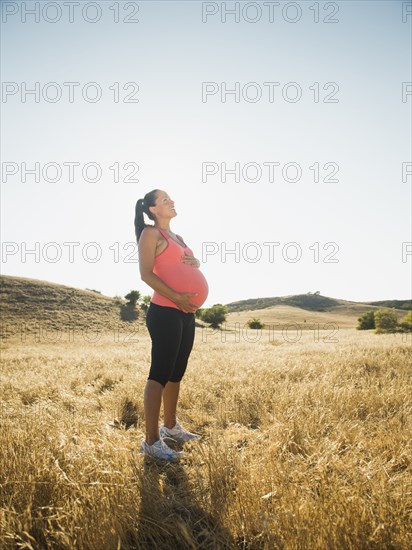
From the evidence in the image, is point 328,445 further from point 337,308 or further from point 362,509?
point 337,308

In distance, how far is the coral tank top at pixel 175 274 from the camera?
316cm

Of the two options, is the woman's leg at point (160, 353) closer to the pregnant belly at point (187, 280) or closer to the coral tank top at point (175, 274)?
the coral tank top at point (175, 274)

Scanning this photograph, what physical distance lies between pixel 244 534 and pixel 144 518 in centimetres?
54

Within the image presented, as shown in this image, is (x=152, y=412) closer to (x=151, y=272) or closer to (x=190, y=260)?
(x=151, y=272)

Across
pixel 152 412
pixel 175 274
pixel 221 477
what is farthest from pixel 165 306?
pixel 221 477

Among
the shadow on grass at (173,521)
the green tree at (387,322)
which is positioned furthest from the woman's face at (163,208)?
the green tree at (387,322)

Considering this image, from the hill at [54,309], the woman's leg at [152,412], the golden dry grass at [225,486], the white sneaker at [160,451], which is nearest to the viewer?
the golden dry grass at [225,486]

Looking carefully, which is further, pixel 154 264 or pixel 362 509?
pixel 154 264

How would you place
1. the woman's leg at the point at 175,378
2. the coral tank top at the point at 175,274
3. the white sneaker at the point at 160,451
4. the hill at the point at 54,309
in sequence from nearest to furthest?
the white sneaker at the point at 160,451, the coral tank top at the point at 175,274, the woman's leg at the point at 175,378, the hill at the point at 54,309

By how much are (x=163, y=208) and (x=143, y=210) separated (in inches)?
10.0

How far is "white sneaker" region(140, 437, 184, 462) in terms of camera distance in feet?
8.72

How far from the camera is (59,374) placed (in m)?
6.34

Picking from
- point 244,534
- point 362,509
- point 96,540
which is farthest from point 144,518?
point 362,509

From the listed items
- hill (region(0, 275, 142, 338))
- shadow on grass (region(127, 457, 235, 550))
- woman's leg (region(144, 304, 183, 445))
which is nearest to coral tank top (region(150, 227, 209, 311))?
woman's leg (region(144, 304, 183, 445))
